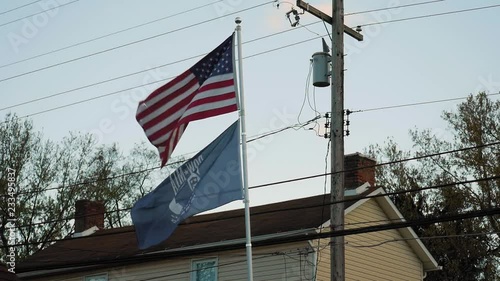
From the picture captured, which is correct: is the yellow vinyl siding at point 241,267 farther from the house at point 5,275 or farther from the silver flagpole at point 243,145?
the silver flagpole at point 243,145

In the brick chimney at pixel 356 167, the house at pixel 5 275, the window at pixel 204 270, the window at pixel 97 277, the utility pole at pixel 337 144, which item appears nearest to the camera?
the utility pole at pixel 337 144

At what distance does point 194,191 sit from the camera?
15.8m

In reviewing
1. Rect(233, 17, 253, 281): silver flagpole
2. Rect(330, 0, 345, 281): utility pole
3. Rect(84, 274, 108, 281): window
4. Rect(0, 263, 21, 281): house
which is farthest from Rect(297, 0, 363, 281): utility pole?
Rect(84, 274, 108, 281): window

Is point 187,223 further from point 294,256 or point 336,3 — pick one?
point 336,3

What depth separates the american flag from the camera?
1588 cm

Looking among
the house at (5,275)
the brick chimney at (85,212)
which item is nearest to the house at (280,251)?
the brick chimney at (85,212)

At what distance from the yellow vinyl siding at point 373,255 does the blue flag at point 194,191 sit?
1323 cm

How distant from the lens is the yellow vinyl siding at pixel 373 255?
3003cm

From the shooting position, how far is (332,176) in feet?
61.0

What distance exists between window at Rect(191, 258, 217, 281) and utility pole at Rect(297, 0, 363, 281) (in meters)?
12.2

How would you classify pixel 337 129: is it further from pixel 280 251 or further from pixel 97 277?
pixel 97 277

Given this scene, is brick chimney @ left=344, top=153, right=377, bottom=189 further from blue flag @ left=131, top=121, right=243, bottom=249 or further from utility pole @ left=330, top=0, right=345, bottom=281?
blue flag @ left=131, top=121, right=243, bottom=249

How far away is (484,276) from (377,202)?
607 inches

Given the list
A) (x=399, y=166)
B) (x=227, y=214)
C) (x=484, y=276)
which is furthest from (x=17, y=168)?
(x=484, y=276)
